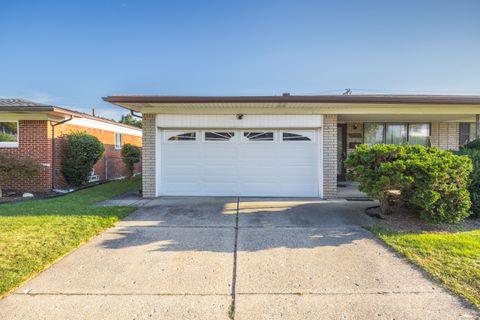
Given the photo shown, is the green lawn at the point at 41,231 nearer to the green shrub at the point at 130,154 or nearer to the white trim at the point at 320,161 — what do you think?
the white trim at the point at 320,161

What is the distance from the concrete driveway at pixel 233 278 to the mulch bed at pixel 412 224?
0.80 metres

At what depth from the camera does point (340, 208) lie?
6855 millimetres

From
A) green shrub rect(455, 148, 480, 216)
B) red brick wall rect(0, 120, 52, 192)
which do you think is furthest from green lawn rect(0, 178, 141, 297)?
green shrub rect(455, 148, 480, 216)

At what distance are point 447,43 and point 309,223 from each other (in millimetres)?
9688

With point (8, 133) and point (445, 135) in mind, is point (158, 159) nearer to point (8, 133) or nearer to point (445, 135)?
point (8, 133)

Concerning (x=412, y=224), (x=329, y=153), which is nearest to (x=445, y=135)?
(x=329, y=153)

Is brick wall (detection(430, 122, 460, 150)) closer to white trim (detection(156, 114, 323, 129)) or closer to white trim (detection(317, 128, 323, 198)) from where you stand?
white trim (detection(317, 128, 323, 198))

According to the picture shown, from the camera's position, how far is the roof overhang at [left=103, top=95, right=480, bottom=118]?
23.4ft

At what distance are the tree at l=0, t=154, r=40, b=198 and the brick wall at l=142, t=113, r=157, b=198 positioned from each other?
404 centimetres

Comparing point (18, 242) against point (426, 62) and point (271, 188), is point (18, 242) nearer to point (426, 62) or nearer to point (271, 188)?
point (271, 188)

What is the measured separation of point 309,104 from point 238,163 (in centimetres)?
275

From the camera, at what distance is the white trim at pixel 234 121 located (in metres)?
8.20

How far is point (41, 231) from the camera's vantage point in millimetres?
4754

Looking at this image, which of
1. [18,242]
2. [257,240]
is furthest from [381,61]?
[18,242]
